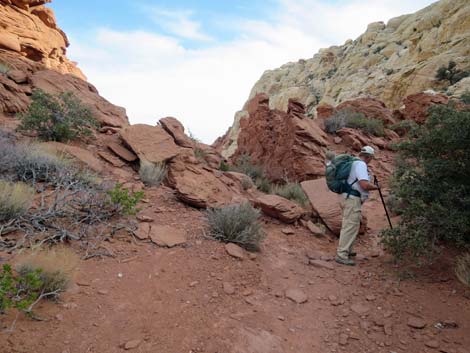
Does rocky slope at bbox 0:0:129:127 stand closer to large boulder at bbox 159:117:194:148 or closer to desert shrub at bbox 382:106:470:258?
large boulder at bbox 159:117:194:148

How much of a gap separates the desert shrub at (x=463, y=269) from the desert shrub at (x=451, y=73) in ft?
67.9

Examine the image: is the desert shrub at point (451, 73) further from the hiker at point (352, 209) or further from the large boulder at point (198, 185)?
the hiker at point (352, 209)

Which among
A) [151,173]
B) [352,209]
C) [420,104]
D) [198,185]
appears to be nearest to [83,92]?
[151,173]

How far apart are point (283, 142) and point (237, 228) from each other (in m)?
6.92

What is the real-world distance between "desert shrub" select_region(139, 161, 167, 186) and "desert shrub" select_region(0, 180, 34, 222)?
84.5 inches

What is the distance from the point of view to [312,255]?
4723 mm

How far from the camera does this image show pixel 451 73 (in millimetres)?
20188

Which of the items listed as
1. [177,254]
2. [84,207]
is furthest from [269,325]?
[84,207]

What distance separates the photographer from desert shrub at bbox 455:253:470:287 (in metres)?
3.44

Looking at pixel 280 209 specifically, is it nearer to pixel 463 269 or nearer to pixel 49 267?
pixel 463 269

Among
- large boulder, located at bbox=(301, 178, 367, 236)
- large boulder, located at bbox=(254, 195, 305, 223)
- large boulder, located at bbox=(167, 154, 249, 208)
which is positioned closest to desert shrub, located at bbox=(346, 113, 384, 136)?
large boulder, located at bbox=(301, 178, 367, 236)

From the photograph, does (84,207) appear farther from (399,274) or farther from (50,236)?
(399,274)

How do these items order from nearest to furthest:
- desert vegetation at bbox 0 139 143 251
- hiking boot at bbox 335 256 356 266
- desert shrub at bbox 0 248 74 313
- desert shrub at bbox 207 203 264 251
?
desert shrub at bbox 0 248 74 313, desert vegetation at bbox 0 139 143 251, desert shrub at bbox 207 203 264 251, hiking boot at bbox 335 256 356 266

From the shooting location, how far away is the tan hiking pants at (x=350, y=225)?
180 inches
